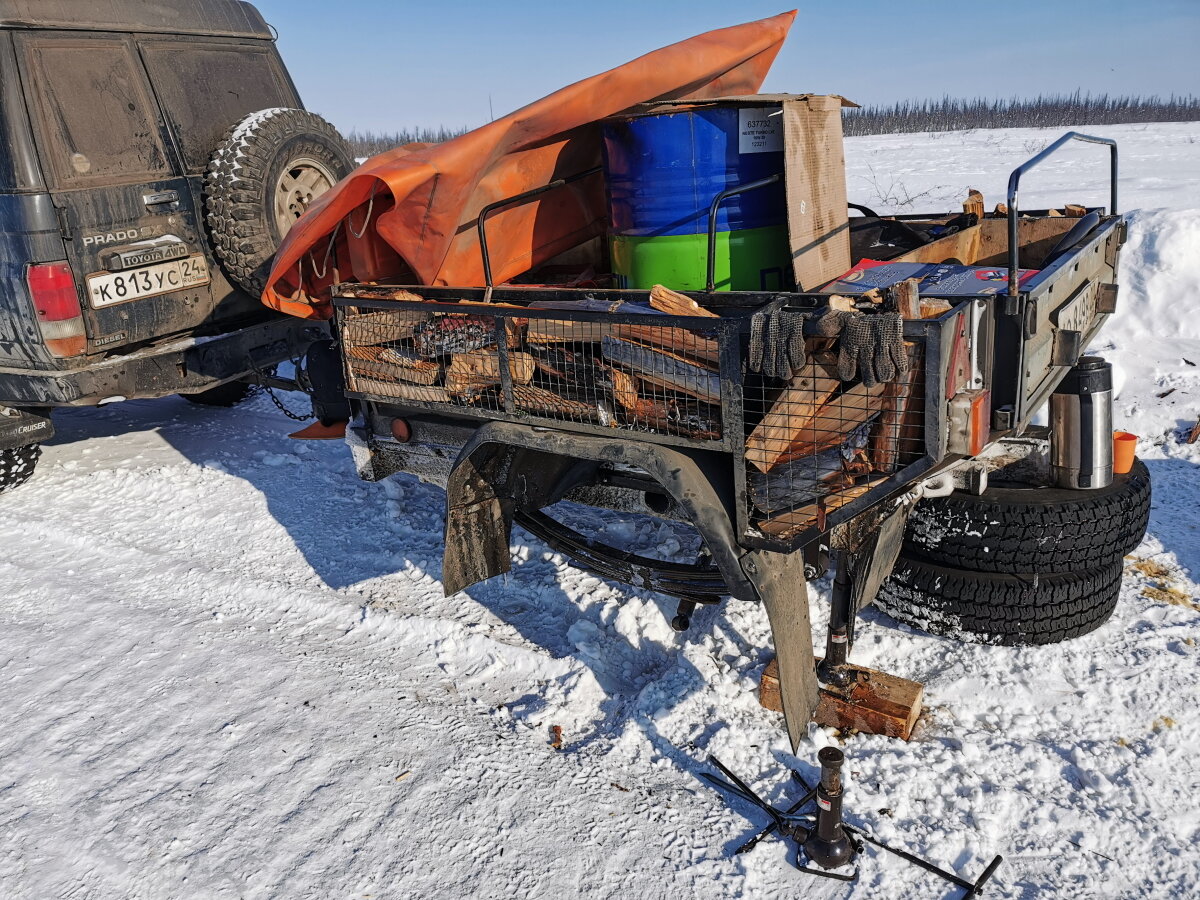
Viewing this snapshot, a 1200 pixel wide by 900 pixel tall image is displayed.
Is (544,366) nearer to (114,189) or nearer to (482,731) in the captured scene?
(482,731)

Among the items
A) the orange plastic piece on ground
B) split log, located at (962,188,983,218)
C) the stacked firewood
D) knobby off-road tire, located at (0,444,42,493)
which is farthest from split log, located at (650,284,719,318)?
knobby off-road tire, located at (0,444,42,493)

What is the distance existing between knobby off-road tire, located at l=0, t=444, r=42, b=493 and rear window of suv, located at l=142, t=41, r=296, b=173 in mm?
2093

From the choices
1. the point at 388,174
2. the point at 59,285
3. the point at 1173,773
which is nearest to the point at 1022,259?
the point at 1173,773

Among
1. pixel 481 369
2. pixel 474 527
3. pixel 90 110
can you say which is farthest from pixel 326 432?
pixel 90 110

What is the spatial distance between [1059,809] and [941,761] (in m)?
0.36

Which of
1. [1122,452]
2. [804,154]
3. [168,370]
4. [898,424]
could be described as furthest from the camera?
[168,370]

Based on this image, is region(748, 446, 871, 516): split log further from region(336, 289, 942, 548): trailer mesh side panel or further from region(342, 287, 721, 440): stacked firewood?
region(342, 287, 721, 440): stacked firewood

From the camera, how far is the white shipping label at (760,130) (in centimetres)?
321

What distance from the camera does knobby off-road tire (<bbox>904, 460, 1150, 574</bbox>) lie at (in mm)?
3406

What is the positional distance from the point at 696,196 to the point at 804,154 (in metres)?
0.41

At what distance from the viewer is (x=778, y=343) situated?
242 centimetres

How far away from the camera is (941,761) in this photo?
293cm

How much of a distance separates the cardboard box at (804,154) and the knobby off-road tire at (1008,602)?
1.26 metres

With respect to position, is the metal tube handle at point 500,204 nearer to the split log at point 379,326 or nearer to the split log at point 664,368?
the split log at point 379,326
